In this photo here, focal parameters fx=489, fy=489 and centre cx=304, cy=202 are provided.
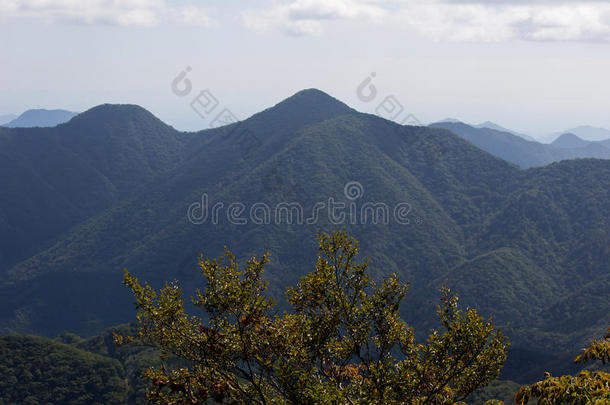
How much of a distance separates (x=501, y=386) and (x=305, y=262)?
83.0 m

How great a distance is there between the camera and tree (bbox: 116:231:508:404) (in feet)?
44.9

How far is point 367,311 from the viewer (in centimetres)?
1524

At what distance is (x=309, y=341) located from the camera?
15.2 meters

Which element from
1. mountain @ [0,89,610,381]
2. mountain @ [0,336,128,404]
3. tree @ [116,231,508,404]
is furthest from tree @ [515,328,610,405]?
mountain @ [0,89,610,381]

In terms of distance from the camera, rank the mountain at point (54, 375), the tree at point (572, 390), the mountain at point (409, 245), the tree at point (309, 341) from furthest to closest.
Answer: the mountain at point (409, 245) < the mountain at point (54, 375) < the tree at point (309, 341) < the tree at point (572, 390)

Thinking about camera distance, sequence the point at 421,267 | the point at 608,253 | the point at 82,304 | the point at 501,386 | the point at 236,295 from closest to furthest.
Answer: the point at 236,295, the point at 501,386, the point at 608,253, the point at 421,267, the point at 82,304

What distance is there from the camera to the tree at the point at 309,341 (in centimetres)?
1370

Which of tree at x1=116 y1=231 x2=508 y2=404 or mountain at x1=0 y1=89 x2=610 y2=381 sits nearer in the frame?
tree at x1=116 y1=231 x2=508 y2=404

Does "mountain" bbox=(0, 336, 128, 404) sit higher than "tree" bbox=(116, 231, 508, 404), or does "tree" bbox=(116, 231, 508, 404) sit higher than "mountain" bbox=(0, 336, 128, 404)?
"mountain" bbox=(0, 336, 128, 404)

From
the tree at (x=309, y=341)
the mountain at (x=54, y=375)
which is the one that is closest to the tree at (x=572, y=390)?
the tree at (x=309, y=341)

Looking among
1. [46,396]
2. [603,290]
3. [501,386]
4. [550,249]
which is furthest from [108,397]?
[550,249]

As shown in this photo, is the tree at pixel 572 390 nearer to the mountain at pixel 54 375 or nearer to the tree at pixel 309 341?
the tree at pixel 309 341

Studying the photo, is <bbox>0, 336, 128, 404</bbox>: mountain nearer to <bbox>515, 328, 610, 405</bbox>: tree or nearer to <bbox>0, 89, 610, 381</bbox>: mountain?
<bbox>0, 89, 610, 381</bbox>: mountain

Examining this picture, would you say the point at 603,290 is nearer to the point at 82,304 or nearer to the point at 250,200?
the point at 250,200
